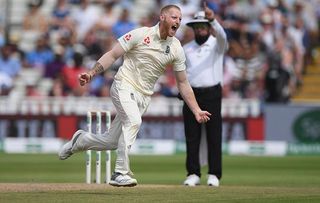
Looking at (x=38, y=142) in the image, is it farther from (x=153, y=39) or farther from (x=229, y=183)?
(x=153, y=39)

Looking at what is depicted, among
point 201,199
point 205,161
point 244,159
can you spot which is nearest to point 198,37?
point 205,161

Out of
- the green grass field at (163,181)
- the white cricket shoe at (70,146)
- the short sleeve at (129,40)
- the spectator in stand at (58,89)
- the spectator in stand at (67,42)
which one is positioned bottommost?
the green grass field at (163,181)

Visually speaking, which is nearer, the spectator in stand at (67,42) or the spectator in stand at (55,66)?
the spectator in stand at (55,66)

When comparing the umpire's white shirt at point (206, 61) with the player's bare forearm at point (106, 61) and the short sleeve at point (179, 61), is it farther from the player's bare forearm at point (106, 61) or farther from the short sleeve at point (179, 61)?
the player's bare forearm at point (106, 61)

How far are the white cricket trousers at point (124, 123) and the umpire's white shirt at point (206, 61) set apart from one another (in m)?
1.68

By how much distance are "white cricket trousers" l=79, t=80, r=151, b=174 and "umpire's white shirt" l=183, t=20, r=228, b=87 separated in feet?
5.51

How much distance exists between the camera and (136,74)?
9609 mm

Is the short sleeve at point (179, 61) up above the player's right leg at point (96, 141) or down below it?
above

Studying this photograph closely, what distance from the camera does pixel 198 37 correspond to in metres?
11.4

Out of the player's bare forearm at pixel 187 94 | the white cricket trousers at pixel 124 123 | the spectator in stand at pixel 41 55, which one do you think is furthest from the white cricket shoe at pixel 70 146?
the spectator in stand at pixel 41 55

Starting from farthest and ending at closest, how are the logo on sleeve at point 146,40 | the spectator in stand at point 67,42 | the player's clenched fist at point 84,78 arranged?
the spectator in stand at point 67,42 → the logo on sleeve at point 146,40 → the player's clenched fist at point 84,78

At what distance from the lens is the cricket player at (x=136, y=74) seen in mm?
9391

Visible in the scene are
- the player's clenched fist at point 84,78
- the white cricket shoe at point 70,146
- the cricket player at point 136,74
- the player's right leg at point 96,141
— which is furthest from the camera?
the white cricket shoe at point 70,146

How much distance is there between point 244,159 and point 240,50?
3.43 m
